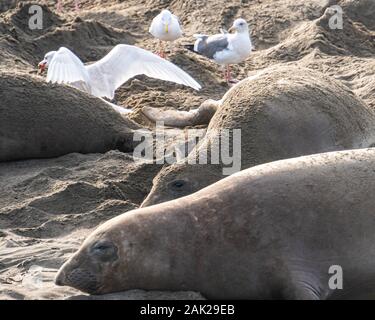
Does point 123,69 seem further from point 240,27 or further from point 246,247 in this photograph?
point 246,247

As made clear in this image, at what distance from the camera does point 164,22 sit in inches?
437

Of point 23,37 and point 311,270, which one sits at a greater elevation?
point 23,37

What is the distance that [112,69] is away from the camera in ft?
31.8

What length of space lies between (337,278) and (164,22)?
6.63 meters

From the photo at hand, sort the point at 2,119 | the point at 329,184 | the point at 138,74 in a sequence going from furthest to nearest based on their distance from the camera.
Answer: the point at 138,74 < the point at 2,119 < the point at 329,184

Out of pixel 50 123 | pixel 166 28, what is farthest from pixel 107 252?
pixel 166 28

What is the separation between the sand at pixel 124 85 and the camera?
5.62 metres

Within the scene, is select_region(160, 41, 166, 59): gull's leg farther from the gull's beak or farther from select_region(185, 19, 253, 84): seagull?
the gull's beak

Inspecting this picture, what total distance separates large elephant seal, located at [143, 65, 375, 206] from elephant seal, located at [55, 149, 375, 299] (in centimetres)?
96

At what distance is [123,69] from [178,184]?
3911mm
